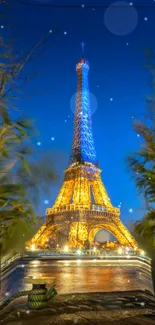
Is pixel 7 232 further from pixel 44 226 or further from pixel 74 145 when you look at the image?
pixel 74 145

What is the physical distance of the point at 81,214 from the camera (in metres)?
37.0

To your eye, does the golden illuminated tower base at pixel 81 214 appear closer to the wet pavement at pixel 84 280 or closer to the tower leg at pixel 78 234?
the tower leg at pixel 78 234

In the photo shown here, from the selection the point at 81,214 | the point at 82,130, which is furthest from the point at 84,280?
the point at 82,130

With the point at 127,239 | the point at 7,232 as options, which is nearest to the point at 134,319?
the point at 7,232

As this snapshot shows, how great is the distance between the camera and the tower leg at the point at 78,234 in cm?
3329

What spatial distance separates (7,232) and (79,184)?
33650 mm

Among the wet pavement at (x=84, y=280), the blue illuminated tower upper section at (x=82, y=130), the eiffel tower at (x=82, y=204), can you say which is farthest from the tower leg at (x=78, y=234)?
the wet pavement at (x=84, y=280)

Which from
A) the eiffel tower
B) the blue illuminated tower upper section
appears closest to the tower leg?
the eiffel tower

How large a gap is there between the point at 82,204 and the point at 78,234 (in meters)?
5.17

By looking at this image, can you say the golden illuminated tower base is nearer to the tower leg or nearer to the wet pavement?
the tower leg

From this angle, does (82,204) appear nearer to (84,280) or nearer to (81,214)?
(81,214)

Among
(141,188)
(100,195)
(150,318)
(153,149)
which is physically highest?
(100,195)

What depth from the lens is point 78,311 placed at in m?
6.73

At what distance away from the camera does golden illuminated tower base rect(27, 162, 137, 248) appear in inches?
1417
